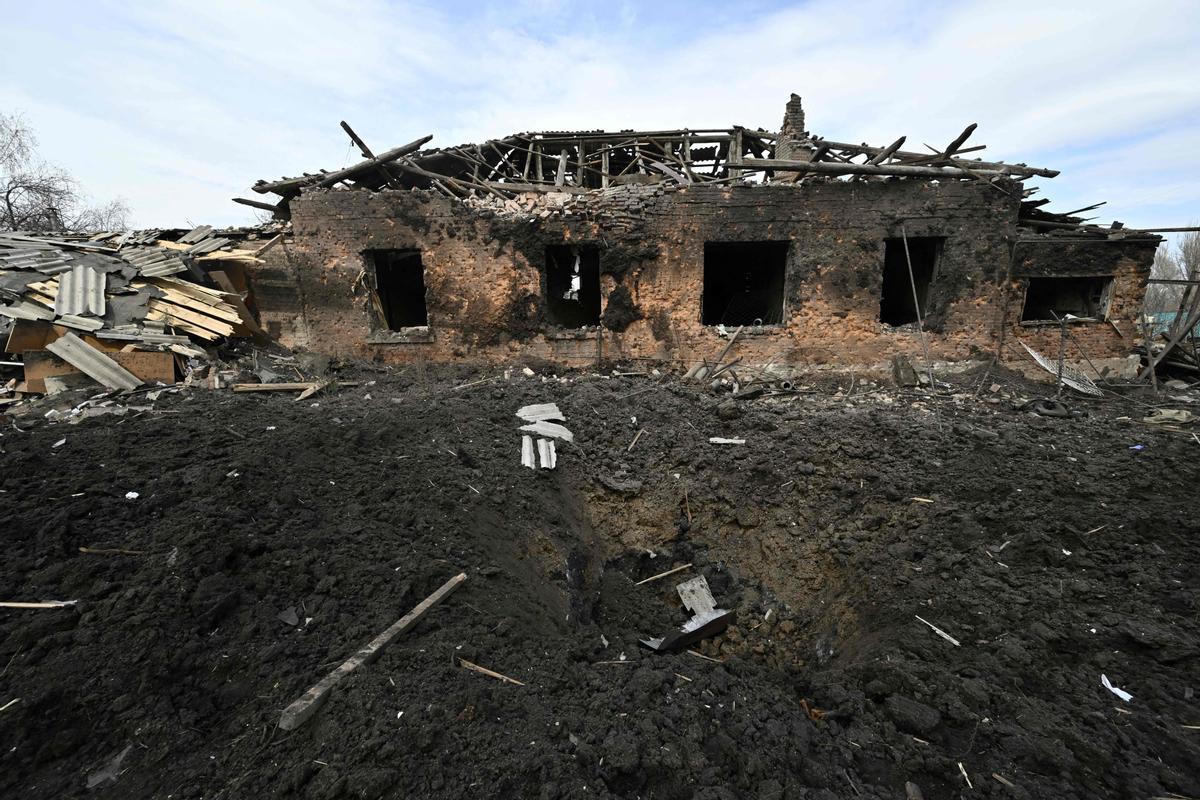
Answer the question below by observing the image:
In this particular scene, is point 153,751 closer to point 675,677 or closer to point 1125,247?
point 675,677

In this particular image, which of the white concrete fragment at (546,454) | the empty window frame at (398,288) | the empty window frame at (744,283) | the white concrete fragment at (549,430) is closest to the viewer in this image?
the white concrete fragment at (546,454)

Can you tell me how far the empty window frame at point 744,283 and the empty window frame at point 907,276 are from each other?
6.02 ft

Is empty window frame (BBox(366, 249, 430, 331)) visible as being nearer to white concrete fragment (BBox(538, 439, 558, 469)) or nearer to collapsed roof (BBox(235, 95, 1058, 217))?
collapsed roof (BBox(235, 95, 1058, 217))

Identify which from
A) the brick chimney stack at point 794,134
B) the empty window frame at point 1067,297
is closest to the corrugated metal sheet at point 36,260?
the brick chimney stack at point 794,134

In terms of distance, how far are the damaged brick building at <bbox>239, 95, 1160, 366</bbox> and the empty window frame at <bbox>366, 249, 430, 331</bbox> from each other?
28 centimetres

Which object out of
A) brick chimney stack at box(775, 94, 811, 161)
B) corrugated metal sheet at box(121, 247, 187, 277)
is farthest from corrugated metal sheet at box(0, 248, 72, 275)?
brick chimney stack at box(775, 94, 811, 161)

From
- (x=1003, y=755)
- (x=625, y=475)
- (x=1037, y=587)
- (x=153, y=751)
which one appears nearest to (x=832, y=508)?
(x=1037, y=587)

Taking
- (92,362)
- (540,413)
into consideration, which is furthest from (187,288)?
(540,413)

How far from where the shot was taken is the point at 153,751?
1924mm

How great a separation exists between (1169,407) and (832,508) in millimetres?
6455

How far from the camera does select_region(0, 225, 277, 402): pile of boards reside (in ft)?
22.6

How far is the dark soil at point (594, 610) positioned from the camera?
1.99m

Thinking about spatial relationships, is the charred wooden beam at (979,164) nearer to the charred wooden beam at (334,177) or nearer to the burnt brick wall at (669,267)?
the burnt brick wall at (669,267)

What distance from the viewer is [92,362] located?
22.7ft
